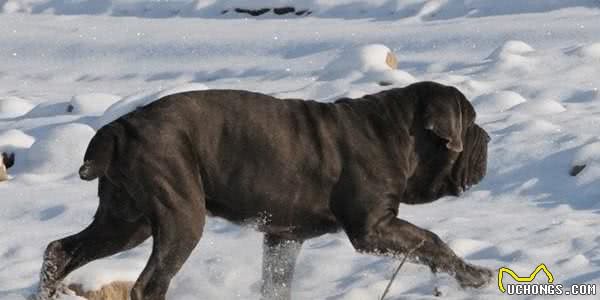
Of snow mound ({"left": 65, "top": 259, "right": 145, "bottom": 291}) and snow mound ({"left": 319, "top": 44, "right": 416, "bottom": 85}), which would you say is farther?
snow mound ({"left": 319, "top": 44, "right": 416, "bottom": 85})

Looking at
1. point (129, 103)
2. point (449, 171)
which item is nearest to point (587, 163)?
point (449, 171)

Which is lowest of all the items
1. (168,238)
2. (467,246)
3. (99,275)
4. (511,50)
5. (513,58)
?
(511,50)

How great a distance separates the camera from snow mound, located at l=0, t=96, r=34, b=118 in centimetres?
1247

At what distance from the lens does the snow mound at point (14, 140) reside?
10.1 meters

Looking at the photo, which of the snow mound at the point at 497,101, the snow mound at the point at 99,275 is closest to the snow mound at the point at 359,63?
the snow mound at the point at 497,101

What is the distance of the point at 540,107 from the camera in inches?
433

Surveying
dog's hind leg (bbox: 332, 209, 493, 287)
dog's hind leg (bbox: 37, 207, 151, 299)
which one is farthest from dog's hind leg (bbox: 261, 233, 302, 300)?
dog's hind leg (bbox: 37, 207, 151, 299)

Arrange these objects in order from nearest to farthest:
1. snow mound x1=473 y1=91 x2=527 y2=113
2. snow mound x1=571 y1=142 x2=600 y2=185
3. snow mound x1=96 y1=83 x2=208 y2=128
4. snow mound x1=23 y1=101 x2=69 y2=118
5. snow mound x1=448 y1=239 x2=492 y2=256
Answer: snow mound x1=448 y1=239 x2=492 y2=256
snow mound x1=571 y1=142 x2=600 y2=185
snow mound x1=96 y1=83 x2=208 y2=128
snow mound x1=473 y1=91 x2=527 y2=113
snow mound x1=23 y1=101 x2=69 y2=118

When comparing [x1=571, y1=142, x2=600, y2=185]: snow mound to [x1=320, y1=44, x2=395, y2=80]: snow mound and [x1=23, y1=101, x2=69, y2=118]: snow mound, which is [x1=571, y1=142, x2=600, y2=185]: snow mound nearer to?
[x1=320, y1=44, x2=395, y2=80]: snow mound

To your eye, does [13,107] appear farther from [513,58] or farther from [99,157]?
[99,157]

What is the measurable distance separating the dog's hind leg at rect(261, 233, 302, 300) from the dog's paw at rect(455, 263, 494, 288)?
830 mm

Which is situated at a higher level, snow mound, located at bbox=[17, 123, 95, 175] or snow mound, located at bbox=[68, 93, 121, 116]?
snow mound, located at bbox=[17, 123, 95, 175]

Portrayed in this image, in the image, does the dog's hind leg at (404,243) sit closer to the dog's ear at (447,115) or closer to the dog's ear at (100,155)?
the dog's ear at (447,115)

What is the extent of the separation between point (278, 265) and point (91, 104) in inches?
261
